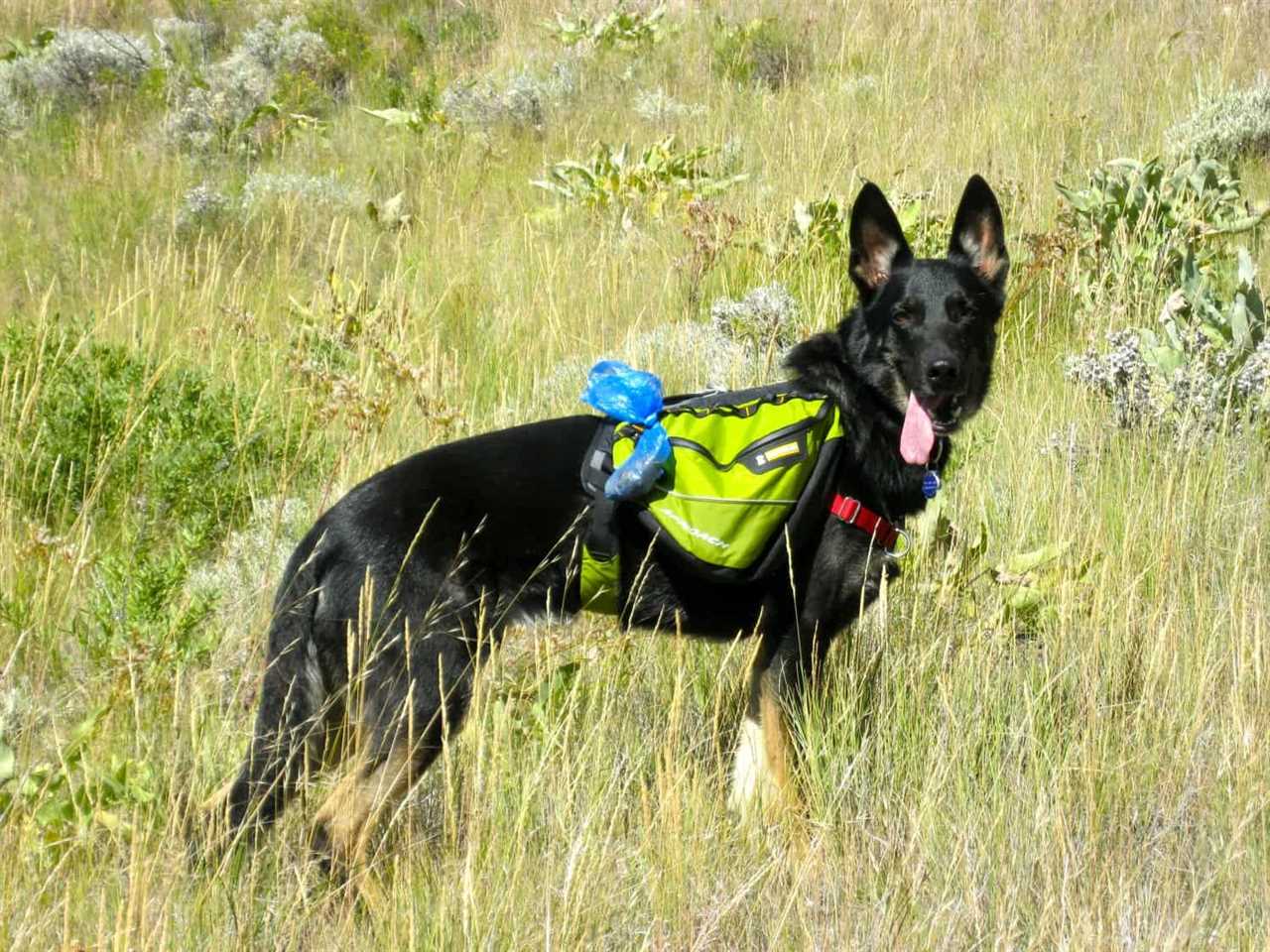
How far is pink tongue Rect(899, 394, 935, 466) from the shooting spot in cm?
332

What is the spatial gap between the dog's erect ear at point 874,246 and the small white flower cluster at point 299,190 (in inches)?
173

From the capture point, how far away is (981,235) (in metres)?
3.70

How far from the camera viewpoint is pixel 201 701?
2561mm

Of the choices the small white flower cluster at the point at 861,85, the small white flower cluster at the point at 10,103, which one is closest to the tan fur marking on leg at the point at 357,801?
the small white flower cluster at the point at 861,85

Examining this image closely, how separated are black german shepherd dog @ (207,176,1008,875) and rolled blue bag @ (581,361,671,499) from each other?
0.45 feet

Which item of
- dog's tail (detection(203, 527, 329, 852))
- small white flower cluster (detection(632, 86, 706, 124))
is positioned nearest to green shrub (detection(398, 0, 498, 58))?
small white flower cluster (detection(632, 86, 706, 124))

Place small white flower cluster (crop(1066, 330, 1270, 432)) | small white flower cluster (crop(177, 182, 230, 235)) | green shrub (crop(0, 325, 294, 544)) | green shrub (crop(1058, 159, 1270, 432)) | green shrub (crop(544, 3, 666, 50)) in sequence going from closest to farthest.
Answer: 1. green shrub (crop(0, 325, 294, 544))
2. small white flower cluster (crop(1066, 330, 1270, 432))
3. green shrub (crop(1058, 159, 1270, 432))
4. small white flower cluster (crop(177, 182, 230, 235))
5. green shrub (crop(544, 3, 666, 50))

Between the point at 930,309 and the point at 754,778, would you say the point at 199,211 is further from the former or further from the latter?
the point at 754,778

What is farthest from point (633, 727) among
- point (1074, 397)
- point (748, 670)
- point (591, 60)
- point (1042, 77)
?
point (591, 60)

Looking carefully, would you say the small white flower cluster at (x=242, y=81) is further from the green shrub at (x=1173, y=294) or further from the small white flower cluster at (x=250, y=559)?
the green shrub at (x=1173, y=294)

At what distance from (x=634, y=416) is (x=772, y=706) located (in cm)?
85

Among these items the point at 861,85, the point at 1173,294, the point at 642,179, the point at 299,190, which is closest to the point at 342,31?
the point at 299,190

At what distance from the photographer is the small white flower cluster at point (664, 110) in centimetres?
805

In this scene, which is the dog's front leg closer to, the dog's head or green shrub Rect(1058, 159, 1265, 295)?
the dog's head
